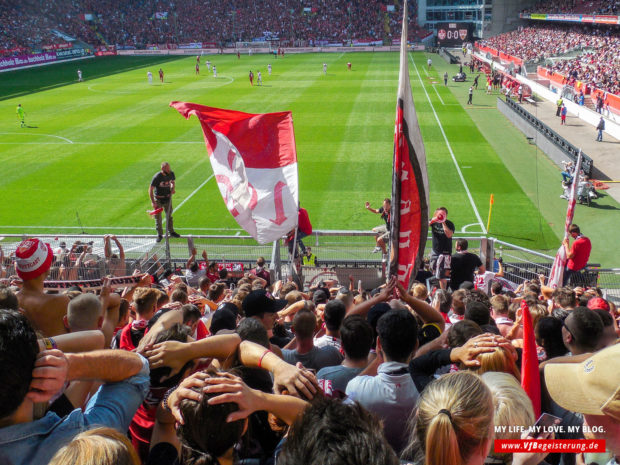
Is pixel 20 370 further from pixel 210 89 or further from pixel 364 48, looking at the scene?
pixel 364 48

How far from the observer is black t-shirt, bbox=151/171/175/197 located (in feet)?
48.4

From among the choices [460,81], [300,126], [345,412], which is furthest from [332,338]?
[460,81]

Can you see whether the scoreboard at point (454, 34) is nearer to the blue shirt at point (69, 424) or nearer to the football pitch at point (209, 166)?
the football pitch at point (209, 166)

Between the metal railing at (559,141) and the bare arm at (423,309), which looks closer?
the bare arm at (423,309)

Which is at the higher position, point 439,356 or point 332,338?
point 439,356

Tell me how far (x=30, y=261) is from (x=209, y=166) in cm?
→ 2004

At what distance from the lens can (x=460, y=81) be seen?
47.3 meters

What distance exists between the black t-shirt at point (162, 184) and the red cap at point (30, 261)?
31.4ft

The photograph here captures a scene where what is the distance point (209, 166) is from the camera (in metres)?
25.0

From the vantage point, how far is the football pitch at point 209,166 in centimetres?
1941

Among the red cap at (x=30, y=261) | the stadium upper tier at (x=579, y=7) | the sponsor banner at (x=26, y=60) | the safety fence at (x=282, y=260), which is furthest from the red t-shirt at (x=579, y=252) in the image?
the sponsor banner at (x=26, y=60)

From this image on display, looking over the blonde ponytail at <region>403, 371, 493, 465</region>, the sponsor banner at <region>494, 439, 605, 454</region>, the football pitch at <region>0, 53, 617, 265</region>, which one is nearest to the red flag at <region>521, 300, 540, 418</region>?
the sponsor banner at <region>494, 439, 605, 454</region>

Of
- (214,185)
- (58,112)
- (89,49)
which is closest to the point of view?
(214,185)

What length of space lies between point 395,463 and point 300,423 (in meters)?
0.36
